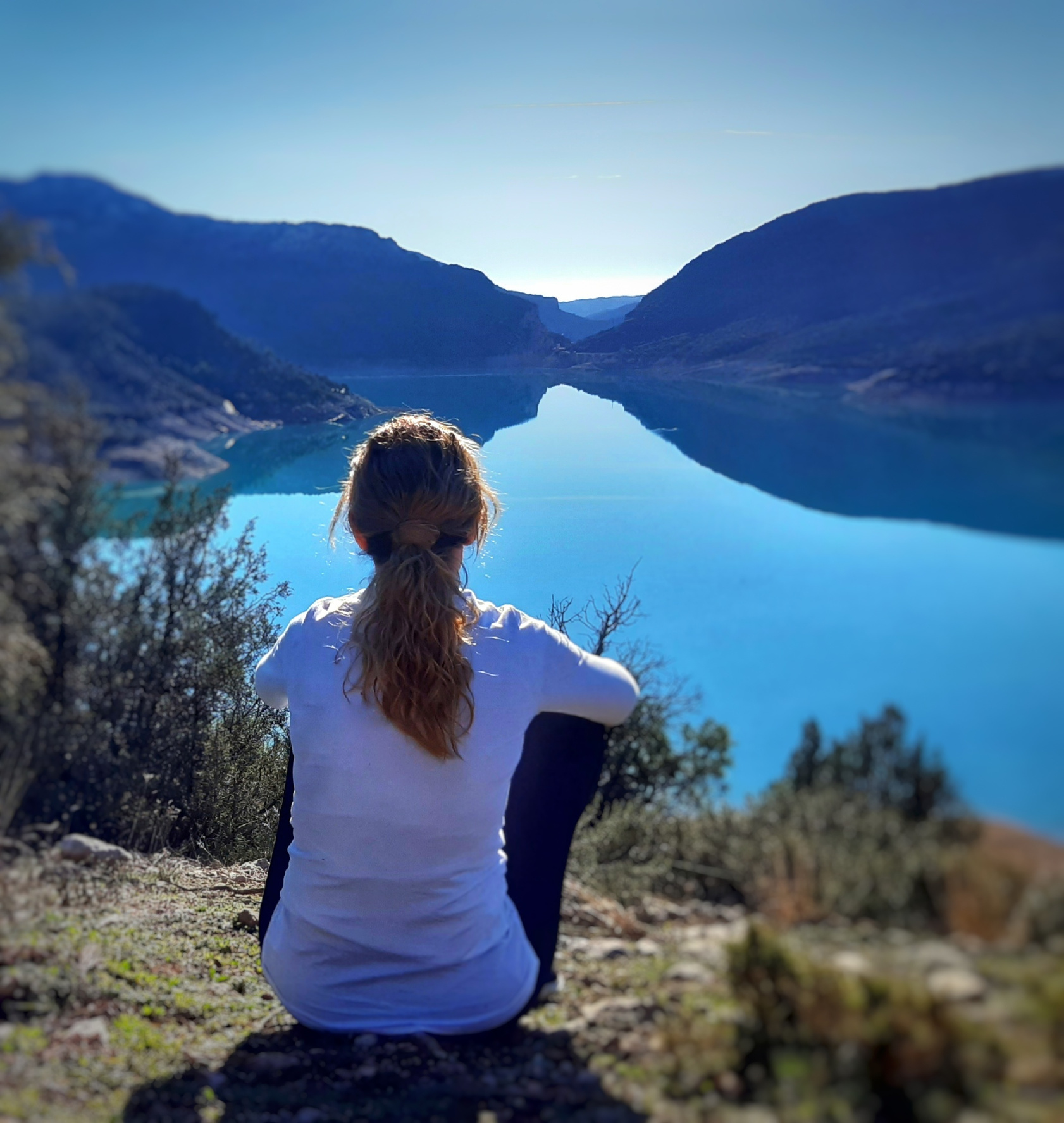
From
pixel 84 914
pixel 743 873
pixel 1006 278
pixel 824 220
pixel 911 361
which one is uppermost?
pixel 824 220

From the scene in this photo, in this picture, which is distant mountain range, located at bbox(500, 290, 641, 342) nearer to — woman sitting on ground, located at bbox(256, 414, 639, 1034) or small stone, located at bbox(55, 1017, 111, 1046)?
woman sitting on ground, located at bbox(256, 414, 639, 1034)

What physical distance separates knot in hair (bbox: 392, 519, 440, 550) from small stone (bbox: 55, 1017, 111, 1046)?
158 cm

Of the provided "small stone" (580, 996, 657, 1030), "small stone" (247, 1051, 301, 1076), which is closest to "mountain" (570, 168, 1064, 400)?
"small stone" (580, 996, 657, 1030)

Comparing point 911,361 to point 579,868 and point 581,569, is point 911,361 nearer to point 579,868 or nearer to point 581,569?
point 581,569

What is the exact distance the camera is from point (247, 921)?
12.8 feet

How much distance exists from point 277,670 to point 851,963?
5.62ft

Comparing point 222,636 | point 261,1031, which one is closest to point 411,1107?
point 261,1031

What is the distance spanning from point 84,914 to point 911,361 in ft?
10.4

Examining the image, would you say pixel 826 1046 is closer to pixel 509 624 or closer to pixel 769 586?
pixel 509 624

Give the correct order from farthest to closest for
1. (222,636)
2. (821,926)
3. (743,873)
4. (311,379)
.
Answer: (311,379) < (222,636) < (743,873) < (821,926)

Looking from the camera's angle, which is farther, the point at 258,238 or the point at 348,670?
the point at 258,238

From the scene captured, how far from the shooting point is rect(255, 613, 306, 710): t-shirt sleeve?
284 cm

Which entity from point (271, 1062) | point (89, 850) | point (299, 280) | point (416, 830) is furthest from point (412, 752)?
point (299, 280)

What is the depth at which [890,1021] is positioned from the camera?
1.75m
